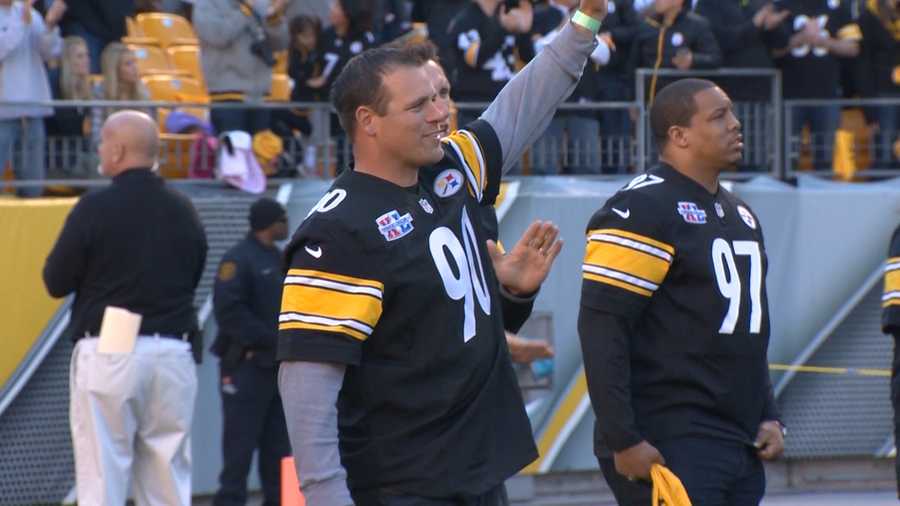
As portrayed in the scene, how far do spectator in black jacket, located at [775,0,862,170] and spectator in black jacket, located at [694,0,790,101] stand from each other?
6.8 inches

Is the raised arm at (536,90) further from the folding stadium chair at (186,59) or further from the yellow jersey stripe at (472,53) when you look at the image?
the folding stadium chair at (186,59)

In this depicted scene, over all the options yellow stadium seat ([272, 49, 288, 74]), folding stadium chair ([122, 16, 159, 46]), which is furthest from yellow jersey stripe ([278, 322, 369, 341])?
yellow stadium seat ([272, 49, 288, 74])

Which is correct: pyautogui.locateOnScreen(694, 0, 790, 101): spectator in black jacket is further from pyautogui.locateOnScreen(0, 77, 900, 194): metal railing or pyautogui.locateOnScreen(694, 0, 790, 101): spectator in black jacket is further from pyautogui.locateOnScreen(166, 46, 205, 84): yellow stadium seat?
pyautogui.locateOnScreen(166, 46, 205, 84): yellow stadium seat

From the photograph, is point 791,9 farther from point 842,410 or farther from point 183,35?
point 183,35

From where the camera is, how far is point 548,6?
496 inches

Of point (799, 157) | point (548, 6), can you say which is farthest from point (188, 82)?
point (799, 157)

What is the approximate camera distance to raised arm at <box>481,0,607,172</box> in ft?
14.6

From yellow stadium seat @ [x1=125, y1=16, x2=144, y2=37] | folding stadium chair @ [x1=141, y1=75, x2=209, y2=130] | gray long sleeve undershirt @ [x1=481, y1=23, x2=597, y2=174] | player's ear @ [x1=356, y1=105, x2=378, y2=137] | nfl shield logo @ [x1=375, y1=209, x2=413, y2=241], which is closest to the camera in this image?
nfl shield logo @ [x1=375, y1=209, x2=413, y2=241]

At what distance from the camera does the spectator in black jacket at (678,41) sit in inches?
477

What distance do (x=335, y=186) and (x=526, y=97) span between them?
0.61m

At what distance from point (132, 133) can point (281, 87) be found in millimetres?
4913

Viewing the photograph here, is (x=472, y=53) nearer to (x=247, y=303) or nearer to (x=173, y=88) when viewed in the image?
(x=173, y=88)

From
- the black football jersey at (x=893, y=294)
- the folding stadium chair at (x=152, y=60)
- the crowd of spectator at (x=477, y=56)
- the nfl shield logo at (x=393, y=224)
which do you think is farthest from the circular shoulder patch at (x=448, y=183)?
the folding stadium chair at (x=152, y=60)

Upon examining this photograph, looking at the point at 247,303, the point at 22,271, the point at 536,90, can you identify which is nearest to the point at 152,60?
the point at 22,271
